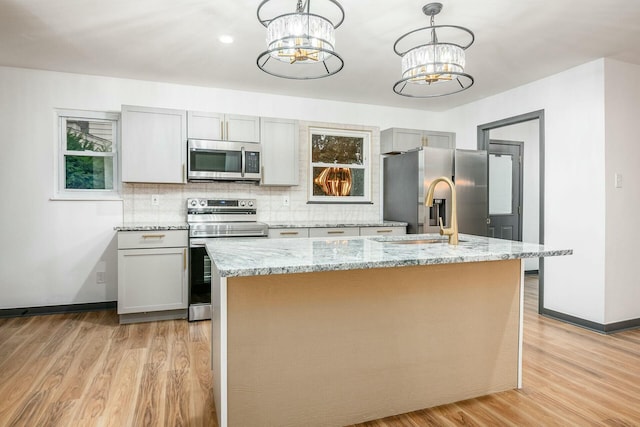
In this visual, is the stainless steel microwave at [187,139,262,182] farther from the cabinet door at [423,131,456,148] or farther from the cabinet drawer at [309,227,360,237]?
the cabinet door at [423,131,456,148]

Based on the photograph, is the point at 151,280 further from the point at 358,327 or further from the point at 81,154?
the point at 358,327

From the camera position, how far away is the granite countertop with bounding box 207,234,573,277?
1.56m

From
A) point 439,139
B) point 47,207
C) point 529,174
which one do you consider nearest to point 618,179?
point 439,139

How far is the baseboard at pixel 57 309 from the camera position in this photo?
3826mm

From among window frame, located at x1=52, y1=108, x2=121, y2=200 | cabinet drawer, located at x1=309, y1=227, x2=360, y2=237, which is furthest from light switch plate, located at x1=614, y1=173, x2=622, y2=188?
window frame, located at x1=52, y1=108, x2=121, y2=200

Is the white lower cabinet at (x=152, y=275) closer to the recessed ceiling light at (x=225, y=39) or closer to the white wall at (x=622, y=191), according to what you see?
the recessed ceiling light at (x=225, y=39)

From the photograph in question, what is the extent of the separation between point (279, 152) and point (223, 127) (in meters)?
0.65

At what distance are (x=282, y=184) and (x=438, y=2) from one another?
2473mm

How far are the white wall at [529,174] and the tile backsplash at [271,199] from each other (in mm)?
2393

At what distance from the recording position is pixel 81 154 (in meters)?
4.05

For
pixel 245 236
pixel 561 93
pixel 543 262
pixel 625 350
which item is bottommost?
pixel 625 350

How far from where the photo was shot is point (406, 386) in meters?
2.09

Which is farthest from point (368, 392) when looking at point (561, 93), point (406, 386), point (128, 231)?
point (561, 93)

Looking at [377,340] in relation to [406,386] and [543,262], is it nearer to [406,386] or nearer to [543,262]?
[406,386]
